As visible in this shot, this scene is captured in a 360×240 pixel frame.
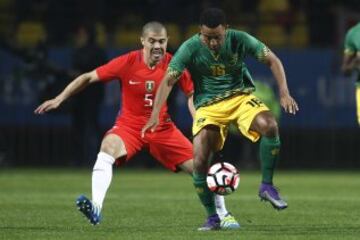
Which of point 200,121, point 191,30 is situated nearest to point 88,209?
point 200,121

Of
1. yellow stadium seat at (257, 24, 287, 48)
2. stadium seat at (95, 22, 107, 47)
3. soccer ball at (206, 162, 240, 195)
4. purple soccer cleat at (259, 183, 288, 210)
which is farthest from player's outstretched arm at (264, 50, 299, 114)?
yellow stadium seat at (257, 24, 287, 48)

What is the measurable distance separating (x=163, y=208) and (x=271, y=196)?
12.1 feet

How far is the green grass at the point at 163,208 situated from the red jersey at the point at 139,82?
3.88 feet

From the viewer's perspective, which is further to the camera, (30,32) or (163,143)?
(30,32)

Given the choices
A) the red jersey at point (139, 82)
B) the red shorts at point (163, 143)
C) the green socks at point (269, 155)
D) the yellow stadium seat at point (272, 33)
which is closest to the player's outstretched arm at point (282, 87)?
the green socks at point (269, 155)

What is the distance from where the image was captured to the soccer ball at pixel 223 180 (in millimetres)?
11938

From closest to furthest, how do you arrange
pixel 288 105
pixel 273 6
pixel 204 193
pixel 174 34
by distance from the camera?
pixel 288 105
pixel 204 193
pixel 174 34
pixel 273 6

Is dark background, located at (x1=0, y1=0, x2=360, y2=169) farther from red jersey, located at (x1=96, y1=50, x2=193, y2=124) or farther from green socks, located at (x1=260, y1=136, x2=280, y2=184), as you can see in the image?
green socks, located at (x1=260, y1=136, x2=280, y2=184)

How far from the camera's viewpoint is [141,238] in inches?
440

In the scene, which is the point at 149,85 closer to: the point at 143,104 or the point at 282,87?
the point at 143,104

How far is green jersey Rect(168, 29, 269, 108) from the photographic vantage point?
12.0 meters

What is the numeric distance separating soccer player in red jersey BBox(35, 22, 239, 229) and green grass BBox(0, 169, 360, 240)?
72 centimetres

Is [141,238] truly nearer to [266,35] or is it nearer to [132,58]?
[132,58]

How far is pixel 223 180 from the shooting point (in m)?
12.0
